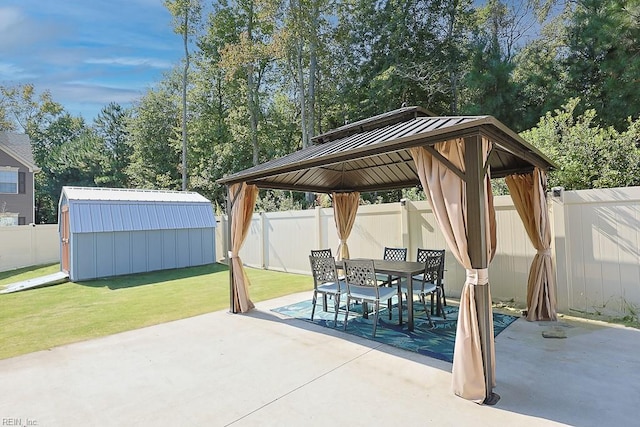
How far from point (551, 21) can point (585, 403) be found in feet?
38.4

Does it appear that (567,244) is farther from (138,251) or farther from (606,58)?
(138,251)

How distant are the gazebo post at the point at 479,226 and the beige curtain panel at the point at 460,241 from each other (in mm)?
41

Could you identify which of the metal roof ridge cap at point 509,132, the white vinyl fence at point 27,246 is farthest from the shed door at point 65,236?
the metal roof ridge cap at point 509,132

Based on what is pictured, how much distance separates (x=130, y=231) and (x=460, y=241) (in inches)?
368

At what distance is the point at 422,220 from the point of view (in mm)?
6684

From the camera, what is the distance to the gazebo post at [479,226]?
2867 mm

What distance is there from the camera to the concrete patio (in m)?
2.57

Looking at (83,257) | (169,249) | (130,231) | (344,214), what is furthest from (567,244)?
(83,257)

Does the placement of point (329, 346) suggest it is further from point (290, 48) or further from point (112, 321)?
point (290, 48)

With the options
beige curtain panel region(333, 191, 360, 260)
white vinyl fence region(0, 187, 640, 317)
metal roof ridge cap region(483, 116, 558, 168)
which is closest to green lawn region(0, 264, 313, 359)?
beige curtain panel region(333, 191, 360, 260)

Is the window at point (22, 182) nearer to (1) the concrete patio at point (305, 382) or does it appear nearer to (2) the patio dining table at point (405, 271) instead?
(1) the concrete patio at point (305, 382)

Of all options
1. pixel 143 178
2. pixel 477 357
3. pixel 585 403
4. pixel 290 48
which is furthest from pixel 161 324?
pixel 143 178

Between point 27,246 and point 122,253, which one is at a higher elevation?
point 27,246

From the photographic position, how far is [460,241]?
3012 mm
